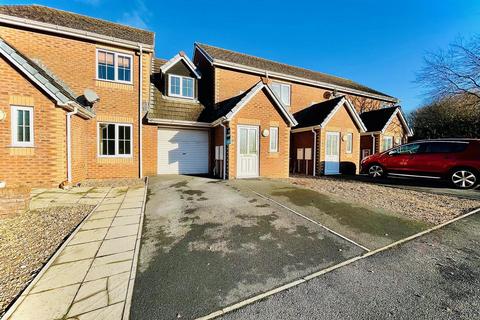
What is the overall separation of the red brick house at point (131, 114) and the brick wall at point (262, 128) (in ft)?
0.18

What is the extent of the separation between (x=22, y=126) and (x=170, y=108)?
20.3ft

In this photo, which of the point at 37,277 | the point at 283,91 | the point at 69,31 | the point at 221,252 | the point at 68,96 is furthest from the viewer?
the point at 283,91

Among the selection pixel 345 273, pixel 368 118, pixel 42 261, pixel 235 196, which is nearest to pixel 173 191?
pixel 235 196

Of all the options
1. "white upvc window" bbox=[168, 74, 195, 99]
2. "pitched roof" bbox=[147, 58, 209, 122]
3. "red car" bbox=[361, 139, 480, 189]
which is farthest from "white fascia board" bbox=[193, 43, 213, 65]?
"red car" bbox=[361, 139, 480, 189]

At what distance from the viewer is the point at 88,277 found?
303cm

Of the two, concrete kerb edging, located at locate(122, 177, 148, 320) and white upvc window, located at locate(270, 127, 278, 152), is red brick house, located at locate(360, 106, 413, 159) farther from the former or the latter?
concrete kerb edging, located at locate(122, 177, 148, 320)

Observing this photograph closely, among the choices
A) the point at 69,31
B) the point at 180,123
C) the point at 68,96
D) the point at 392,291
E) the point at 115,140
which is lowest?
the point at 392,291

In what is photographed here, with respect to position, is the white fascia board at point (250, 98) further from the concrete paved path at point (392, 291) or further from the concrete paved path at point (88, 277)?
the concrete paved path at point (392, 291)

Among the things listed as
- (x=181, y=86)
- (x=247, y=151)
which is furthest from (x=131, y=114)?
(x=247, y=151)

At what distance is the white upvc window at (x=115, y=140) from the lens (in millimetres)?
10625

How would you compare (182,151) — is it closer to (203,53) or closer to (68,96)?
(68,96)

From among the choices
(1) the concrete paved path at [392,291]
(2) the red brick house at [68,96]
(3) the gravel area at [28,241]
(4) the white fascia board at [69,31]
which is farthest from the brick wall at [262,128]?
(1) the concrete paved path at [392,291]

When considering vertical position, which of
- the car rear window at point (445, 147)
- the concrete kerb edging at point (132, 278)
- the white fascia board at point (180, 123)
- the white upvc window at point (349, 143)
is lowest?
the concrete kerb edging at point (132, 278)

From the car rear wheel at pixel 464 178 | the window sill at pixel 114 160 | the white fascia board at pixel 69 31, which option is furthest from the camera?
the window sill at pixel 114 160
